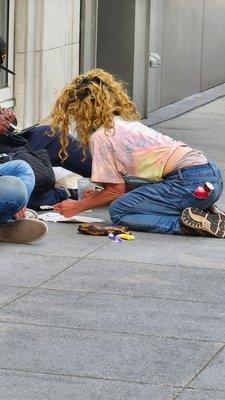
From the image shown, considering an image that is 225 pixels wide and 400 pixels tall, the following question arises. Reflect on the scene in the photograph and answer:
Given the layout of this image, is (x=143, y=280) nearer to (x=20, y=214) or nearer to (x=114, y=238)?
(x=114, y=238)

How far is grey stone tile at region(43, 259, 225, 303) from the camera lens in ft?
22.2

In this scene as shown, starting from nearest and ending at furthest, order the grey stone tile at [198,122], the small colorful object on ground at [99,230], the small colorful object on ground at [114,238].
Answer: the small colorful object on ground at [114,238], the small colorful object on ground at [99,230], the grey stone tile at [198,122]

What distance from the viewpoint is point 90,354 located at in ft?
18.2

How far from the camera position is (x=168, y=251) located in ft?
25.8

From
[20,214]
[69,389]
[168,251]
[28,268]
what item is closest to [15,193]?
[20,214]

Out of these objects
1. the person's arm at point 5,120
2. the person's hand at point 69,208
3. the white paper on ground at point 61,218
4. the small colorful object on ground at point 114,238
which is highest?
the person's arm at point 5,120

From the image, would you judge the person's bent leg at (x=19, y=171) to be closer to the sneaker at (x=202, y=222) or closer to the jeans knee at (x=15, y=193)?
the jeans knee at (x=15, y=193)

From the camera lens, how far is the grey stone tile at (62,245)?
25.3 feet

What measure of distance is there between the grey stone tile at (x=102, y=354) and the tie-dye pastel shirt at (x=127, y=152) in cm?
239

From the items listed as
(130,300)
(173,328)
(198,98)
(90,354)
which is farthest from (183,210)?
(198,98)

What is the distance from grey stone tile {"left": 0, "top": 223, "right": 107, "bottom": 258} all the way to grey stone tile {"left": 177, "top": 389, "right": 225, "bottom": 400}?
2.67 meters

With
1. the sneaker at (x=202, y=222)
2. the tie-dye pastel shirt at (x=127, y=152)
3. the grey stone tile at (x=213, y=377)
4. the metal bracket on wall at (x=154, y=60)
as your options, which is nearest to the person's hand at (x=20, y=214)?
the tie-dye pastel shirt at (x=127, y=152)

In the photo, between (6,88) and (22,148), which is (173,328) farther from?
(6,88)

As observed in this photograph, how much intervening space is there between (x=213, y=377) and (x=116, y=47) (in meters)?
9.70
